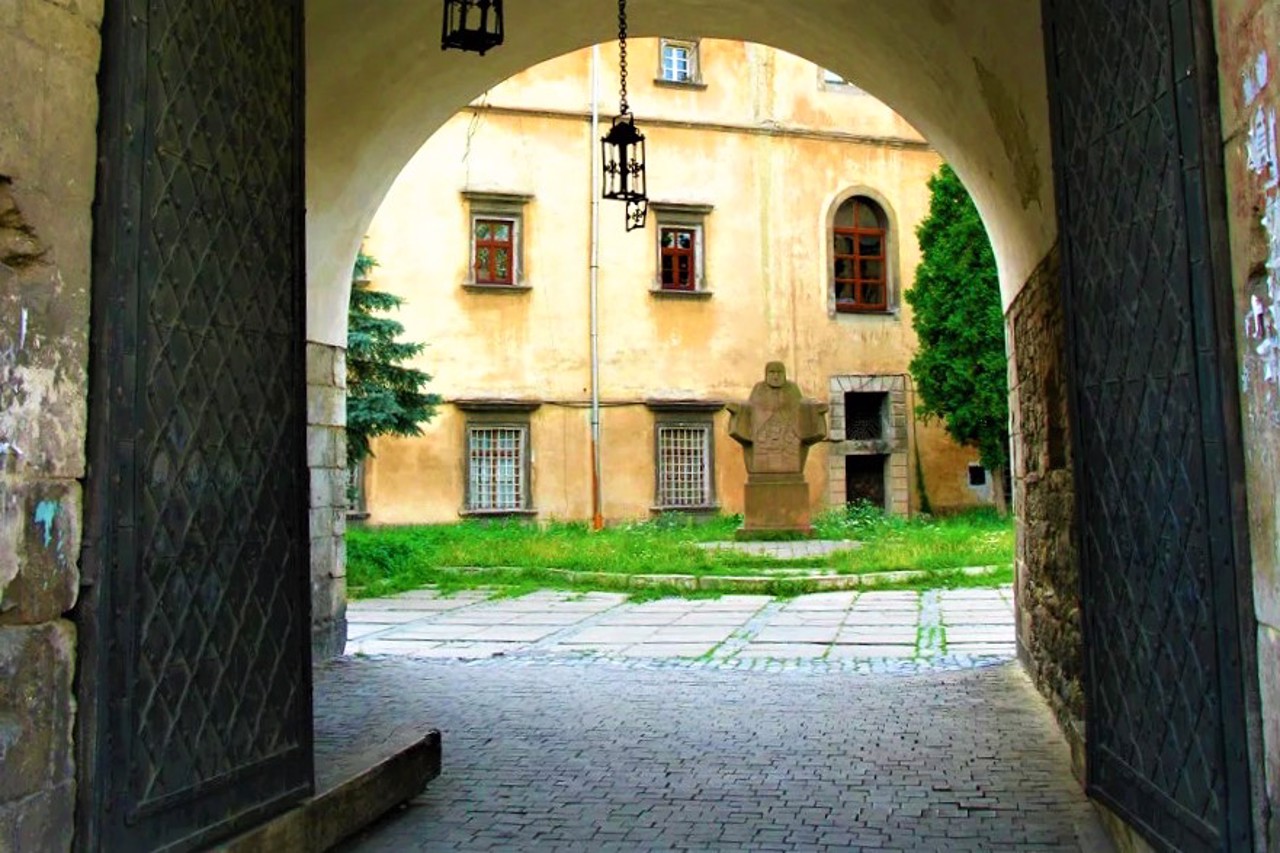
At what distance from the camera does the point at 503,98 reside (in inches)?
851

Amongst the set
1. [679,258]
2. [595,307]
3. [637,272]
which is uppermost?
[679,258]

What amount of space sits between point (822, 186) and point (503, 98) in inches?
Result: 250

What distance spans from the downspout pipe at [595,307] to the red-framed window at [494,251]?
4.90 feet

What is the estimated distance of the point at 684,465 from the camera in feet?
72.8

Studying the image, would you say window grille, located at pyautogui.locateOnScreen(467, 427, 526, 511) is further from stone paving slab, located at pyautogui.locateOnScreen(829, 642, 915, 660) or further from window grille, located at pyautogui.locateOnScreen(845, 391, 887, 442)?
stone paving slab, located at pyautogui.locateOnScreen(829, 642, 915, 660)

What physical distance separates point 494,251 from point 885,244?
7.77 m

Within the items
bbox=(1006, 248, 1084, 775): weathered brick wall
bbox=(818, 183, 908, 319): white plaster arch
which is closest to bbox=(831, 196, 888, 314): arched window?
bbox=(818, 183, 908, 319): white plaster arch

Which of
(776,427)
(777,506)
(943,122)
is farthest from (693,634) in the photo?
(776,427)

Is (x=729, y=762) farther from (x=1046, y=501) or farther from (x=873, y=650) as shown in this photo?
(x=873, y=650)

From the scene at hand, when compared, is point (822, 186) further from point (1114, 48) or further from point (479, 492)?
point (1114, 48)

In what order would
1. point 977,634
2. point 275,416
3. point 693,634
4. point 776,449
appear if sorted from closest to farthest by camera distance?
point 275,416 → point 977,634 → point 693,634 → point 776,449

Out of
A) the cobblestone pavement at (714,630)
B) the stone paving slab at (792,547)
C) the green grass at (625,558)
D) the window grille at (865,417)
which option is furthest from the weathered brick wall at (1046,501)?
the window grille at (865,417)

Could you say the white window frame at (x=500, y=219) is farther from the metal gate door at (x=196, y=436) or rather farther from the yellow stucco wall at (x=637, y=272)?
the metal gate door at (x=196, y=436)

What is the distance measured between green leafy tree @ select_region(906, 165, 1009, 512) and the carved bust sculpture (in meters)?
5.33
